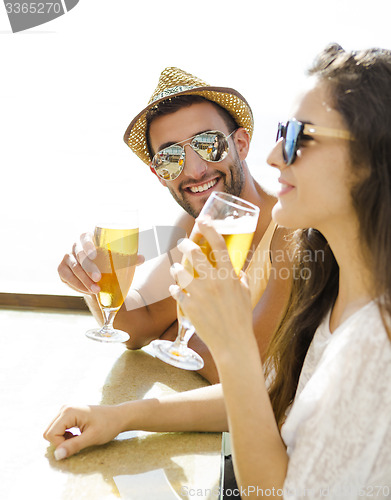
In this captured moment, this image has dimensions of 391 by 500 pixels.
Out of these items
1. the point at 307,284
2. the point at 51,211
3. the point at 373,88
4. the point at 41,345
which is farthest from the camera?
the point at 51,211

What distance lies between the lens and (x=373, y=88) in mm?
1129

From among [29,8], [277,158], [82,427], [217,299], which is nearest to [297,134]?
[277,158]

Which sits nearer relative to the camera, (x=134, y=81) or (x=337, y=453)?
(x=337, y=453)

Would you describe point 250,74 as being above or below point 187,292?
above

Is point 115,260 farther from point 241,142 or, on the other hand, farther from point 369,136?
point 241,142

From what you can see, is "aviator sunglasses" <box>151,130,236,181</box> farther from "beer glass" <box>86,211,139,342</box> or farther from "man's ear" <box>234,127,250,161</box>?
"beer glass" <box>86,211,139,342</box>

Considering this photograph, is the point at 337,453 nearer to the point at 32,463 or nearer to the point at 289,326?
the point at 289,326

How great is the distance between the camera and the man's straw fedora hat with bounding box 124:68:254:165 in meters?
2.34

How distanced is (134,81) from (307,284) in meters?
6.83

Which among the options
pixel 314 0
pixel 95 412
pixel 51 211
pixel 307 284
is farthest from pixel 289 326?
pixel 51 211

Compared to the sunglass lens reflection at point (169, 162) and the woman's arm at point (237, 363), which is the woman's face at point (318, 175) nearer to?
the woman's arm at point (237, 363)

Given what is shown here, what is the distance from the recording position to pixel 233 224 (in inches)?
45.9

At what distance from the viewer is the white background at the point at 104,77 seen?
246 inches

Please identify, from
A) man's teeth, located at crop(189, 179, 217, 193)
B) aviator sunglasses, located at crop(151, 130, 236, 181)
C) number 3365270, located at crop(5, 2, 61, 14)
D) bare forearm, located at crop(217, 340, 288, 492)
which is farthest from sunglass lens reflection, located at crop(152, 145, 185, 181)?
number 3365270, located at crop(5, 2, 61, 14)
